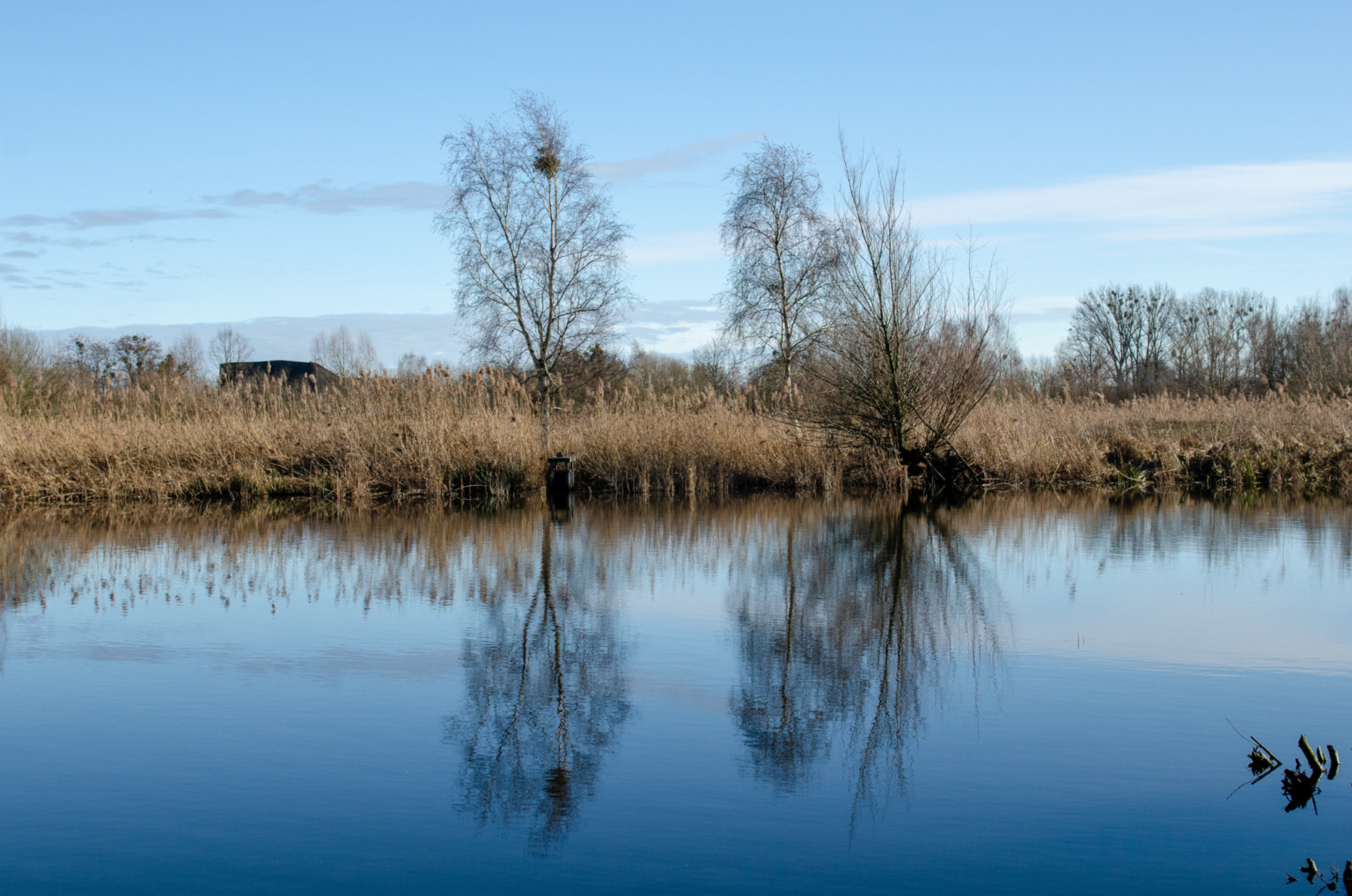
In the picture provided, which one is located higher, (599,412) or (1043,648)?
(599,412)

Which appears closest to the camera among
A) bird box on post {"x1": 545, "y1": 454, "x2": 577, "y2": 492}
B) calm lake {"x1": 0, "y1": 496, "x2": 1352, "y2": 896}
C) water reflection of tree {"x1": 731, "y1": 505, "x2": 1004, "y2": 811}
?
calm lake {"x1": 0, "y1": 496, "x2": 1352, "y2": 896}

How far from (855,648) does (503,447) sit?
10729 mm

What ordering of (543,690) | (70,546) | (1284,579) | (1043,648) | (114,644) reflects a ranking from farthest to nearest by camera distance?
(70,546)
(1284,579)
(114,644)
(1043,648)
(543,690)

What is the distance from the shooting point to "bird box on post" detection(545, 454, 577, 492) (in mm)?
14969

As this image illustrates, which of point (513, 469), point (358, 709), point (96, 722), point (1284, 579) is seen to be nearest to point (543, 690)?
point (358, 709)

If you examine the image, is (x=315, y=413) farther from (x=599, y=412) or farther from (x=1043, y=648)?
(x=1043, y=648)

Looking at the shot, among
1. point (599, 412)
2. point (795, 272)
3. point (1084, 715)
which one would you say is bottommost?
point (1084, 715)

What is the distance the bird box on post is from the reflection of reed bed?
41 centimetres

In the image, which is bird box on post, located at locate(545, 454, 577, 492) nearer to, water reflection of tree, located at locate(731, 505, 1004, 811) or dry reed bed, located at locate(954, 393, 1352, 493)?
dry reed bed, located at locate(954, 393, 1352, 493)

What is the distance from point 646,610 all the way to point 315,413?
10612 mm

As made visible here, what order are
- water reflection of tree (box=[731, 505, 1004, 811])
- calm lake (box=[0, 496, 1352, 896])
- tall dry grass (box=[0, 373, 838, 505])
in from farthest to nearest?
tall dry grass (box=[0, 373, 838, 505]) < water reflection of tree (box=[731, 505, 1004, 811]) < calm lake (box=[0, 496, 1352, 896])

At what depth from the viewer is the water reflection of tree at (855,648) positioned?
3.69 m

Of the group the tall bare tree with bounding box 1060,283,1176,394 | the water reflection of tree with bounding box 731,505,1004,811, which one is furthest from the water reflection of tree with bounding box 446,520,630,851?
the tall bare tree with bounding box 1060,283,1176,394

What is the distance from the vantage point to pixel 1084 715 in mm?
4023
